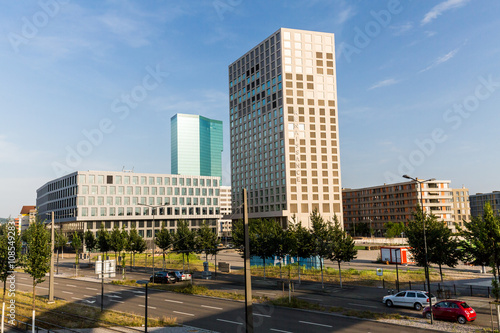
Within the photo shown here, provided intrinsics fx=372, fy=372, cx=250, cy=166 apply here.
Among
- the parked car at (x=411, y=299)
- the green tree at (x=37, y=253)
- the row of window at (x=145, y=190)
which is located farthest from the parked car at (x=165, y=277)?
the row of window at (x=145, y=190)

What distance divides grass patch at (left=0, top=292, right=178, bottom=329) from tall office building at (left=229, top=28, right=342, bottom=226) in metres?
79.6

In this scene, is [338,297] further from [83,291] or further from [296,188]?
[296,188]

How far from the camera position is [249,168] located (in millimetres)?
125625

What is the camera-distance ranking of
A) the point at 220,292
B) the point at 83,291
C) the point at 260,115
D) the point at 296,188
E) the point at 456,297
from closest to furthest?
the point at 456,297 → the point at 220,292 → the point at 83,291 → the point at 296,188 → the point at 260,115

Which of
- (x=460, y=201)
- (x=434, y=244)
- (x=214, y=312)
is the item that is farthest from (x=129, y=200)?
(x=460, y=201)

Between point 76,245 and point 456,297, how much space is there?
2441 inches

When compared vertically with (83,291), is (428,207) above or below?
above

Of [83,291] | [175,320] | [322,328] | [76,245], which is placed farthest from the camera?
[76,245]

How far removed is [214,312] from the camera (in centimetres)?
3158

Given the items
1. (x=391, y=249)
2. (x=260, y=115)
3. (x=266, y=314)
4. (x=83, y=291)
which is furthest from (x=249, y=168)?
(x=266, y=314)

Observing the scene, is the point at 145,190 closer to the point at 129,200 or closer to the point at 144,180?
the point at 144,180

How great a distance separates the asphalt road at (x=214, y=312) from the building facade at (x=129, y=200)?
64.3 meters

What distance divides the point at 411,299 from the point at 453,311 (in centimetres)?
524

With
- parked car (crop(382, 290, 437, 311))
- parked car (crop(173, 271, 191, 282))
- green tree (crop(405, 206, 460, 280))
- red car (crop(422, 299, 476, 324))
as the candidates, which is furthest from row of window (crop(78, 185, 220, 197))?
red car (crop(422, 299, 476, 324))
